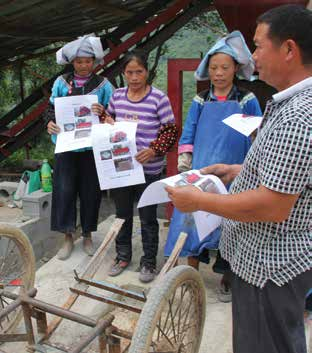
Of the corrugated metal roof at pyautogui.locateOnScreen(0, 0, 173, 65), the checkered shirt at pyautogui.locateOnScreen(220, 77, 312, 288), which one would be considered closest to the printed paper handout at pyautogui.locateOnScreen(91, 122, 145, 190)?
the checkered shirt at pyautogui.locateOnScreen(220, 77, 312, 288)

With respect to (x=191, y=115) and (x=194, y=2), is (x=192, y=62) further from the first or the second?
(x=194, y=2)

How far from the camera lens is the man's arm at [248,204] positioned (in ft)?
4.05

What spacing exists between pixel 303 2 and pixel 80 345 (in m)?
2.97

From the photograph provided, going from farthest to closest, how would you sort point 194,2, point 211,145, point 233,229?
1. point 194,2
2. point 211,145
3. point 233,229

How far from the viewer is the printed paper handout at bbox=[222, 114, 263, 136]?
221 centimetres

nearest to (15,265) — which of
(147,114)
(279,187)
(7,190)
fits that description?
(147,114)

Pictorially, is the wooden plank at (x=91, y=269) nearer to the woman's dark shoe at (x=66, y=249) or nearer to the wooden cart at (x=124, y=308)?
the wooden cart at (x=124, y=308)

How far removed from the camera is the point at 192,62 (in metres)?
3.59

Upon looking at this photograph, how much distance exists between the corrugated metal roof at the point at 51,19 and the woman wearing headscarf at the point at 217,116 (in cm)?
297

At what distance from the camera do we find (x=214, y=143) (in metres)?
2.64

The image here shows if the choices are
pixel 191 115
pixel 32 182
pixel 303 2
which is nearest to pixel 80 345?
pixel 191 115

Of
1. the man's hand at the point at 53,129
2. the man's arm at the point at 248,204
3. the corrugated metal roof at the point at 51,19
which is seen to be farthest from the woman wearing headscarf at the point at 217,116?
the corrugated metal roof at the point at 51,19

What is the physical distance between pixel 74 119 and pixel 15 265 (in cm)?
111

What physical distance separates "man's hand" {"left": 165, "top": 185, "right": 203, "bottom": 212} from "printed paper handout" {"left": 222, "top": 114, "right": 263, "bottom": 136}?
85 centimetres
